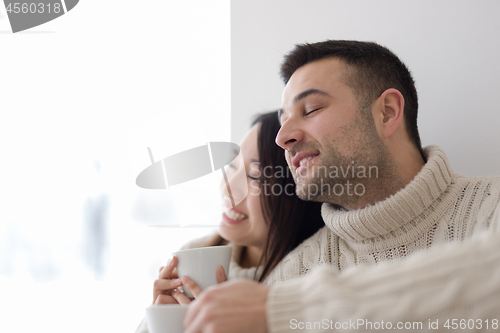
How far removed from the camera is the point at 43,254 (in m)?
1.07

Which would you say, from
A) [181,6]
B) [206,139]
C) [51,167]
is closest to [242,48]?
[181,6]

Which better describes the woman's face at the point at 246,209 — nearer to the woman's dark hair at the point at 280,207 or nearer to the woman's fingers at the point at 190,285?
the woman's dark hair at the point at 280,207

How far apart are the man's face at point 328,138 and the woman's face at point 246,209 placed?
192mm

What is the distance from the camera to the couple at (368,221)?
Result: 0.37 metres

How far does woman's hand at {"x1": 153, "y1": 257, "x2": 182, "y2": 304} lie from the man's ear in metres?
0.57

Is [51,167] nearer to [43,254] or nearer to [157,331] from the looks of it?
[43,254]

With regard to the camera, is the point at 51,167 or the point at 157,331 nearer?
the point at 157,331

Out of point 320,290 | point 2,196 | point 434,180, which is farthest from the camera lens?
point 2,196

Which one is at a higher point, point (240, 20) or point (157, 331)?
point (240, 20)

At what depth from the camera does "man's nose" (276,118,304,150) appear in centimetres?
83

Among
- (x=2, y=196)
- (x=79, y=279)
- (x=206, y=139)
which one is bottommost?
(x=79, y=279)

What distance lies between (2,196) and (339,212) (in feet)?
3.16

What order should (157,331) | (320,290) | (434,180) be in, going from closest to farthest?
1. (320,290)
2. (157,331)
3. (434,180)

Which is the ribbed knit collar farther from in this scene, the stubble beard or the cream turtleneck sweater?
the cream turtleneck sweater
